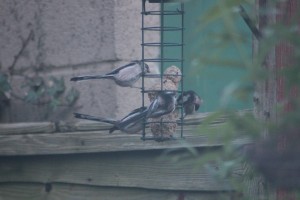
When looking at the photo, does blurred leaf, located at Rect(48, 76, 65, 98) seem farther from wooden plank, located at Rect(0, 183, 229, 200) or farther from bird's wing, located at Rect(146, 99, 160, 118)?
bird's wing, located at Rect(146, 99, 160, 118)

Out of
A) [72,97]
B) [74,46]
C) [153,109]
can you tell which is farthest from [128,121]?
[74,46]

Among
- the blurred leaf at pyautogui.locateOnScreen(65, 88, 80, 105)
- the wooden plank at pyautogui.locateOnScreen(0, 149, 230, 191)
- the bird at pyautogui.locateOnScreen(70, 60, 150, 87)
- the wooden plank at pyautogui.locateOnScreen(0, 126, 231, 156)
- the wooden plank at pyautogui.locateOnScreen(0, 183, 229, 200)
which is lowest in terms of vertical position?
the wooden plank at pyautogui.locateOnScreen(0, 183, 229, 200)

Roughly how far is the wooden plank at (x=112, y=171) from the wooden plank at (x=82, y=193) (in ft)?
0.07

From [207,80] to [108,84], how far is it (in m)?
0.45

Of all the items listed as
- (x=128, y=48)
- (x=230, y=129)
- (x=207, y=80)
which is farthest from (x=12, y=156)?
(x=230, y=129)

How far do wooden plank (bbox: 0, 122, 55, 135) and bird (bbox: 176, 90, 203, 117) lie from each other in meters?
0.58

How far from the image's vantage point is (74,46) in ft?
12.4

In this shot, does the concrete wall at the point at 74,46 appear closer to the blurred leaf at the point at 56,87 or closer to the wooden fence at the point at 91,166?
the blurred leaf at the point at 56,87

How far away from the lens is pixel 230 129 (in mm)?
1044

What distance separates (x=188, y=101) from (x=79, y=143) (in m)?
0.47

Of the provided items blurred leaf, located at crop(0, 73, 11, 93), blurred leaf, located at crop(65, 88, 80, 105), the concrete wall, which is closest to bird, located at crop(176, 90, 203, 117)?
the concrete wall

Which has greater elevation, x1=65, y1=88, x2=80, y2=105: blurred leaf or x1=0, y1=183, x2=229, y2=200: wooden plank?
x1=65, y1=88, x2=80, y2=105: blurred leaf

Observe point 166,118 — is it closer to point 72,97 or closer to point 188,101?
point 188,101

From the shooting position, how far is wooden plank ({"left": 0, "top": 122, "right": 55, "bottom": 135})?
11.3 feet
